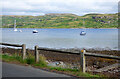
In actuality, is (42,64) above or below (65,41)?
above

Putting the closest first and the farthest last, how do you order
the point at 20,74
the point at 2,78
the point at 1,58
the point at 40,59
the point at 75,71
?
the point at 2,78, the point at 20,74, the point at 75,71, the point at 40,59, the point at 1,58

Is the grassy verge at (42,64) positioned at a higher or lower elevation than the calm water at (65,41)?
higher

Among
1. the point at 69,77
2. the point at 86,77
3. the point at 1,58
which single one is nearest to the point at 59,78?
the point at 69,77

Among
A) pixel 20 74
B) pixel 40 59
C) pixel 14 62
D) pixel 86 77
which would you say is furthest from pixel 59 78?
pixel 14 62

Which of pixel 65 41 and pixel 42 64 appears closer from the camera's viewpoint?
pixel 42 64

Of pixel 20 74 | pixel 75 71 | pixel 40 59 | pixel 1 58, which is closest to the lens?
pixel 20 74

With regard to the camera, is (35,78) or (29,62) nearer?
(35,78)

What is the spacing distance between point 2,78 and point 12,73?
3.21 ft

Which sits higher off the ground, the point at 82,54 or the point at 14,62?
the point at 82,54

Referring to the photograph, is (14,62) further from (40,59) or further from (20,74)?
(20,74)

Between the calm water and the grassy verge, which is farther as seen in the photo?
the calm water

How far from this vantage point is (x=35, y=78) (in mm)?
8352

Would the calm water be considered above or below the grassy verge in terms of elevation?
below

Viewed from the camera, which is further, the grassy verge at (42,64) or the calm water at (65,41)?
the calm water at (65,41)
